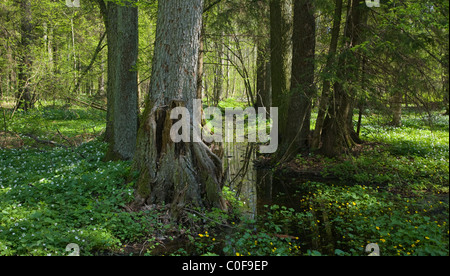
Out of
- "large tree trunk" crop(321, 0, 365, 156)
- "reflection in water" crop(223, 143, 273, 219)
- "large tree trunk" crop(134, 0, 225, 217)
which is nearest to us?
"large tree trunk" crop(134, 0, 225, 217)

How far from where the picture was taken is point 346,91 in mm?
7230

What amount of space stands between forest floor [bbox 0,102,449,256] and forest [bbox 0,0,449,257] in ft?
0.10

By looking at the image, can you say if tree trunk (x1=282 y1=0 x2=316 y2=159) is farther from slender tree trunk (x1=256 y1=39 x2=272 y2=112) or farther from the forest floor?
slender tree trunk (x1=256 y1=39 x2=272 y2=112)

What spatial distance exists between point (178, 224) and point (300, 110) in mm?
5960

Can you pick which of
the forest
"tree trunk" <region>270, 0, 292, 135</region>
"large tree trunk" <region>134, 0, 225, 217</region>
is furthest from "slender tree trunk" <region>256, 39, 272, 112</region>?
"large tree trunk" <region>134, 0, 225, 217</region>

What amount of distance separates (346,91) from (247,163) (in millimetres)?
4070

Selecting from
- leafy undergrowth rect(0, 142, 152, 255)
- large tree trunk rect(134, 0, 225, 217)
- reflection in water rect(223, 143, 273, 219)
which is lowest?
reflection in water rect(223, 143, 273, 219)

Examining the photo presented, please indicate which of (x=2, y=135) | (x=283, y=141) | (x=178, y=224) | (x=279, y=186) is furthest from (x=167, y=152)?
(x=2, y=135)

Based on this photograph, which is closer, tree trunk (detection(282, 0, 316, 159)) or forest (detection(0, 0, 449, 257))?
forest (detection(0, 0, 449, 257))

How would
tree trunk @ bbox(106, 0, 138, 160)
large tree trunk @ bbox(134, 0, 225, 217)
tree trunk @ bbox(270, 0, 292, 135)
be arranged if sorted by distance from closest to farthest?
1. large tree trunk @ bbox(134, 0, 225, 217)
2. tree trunk @ bbox(106, 0, 138, 160)
3. tree trunk @ bbox(270, 0, 292, 135)

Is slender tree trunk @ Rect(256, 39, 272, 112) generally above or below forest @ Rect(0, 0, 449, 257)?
above

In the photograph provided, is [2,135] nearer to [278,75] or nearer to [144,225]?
[144,225]

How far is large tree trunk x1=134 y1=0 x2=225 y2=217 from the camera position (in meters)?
5.50

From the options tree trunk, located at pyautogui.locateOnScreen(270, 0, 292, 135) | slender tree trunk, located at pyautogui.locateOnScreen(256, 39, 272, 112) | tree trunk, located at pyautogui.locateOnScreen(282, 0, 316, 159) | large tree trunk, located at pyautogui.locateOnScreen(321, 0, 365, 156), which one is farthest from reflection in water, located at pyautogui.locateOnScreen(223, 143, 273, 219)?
slender tree trunk, located at pyautogui.locateOnScreen(256, 39, 272, 112)
